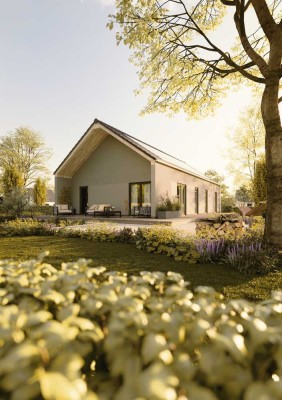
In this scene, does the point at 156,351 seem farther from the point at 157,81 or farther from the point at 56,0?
the point at 56,0

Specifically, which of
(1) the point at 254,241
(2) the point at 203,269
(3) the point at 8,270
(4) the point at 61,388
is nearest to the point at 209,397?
(4) the point at 61,388

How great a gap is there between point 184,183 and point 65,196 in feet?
35.3

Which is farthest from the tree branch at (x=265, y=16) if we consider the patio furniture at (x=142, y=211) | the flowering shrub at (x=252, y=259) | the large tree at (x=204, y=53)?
the patio furniture at (x=142, y=211)

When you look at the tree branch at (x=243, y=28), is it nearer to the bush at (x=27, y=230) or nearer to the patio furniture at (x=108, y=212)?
the bush at (x=27, y=230)

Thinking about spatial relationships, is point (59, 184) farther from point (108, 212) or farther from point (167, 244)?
point (167, 244)

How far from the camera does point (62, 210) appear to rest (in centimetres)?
2183

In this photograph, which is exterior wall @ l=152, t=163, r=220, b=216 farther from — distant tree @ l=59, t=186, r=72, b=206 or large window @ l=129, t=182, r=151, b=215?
distant tree @ l=59, t=186, r=72, b=206

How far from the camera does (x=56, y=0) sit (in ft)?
30.0

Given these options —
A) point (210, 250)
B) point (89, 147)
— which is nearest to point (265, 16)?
point (210, 250)

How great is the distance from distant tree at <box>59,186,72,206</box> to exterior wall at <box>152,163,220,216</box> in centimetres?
951

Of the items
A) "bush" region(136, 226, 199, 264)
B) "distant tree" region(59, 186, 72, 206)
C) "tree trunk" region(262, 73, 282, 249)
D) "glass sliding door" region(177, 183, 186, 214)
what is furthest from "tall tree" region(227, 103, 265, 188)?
"bush" region(136, 226, 199, 264)

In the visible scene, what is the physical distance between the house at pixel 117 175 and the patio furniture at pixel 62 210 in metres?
1.23

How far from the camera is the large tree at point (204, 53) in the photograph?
6.58 meters

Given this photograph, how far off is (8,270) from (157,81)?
10.2 m
